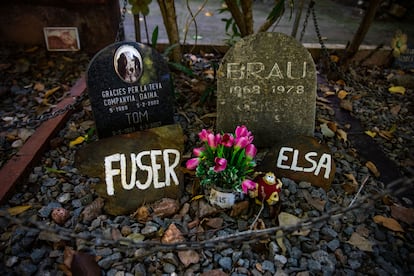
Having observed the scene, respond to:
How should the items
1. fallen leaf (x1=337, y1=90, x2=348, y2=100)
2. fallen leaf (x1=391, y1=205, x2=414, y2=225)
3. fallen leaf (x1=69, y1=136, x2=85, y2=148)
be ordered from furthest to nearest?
1. fallen leaf (x1=337, y1=90, x2=348, y2=100)
2. fallen leaf (x1=69, y1=136, x2=85, y2=148)
3. fallen leaf (x1=391, y1=205, x2=414, y2=225)

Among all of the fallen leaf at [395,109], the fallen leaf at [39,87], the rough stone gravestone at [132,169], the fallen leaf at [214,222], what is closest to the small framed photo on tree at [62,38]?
the fallen leaf at [39,87]

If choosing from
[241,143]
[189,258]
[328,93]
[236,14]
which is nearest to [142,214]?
[189,258]

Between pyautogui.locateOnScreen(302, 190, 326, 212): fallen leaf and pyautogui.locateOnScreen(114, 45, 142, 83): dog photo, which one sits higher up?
pyautogui.locateOnScreen(114, 45, 142, 83): dog photo

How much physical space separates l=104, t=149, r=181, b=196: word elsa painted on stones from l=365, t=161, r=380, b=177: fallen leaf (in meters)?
1.23

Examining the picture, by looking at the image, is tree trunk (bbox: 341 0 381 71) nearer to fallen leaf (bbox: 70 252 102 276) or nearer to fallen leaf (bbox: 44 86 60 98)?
fallen leaf (bbox: 44 86 60 98)

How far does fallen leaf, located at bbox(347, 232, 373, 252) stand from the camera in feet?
5.01

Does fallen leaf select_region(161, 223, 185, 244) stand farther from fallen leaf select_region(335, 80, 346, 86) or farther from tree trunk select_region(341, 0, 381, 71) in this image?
tree trunk select_region(341, 0, 381, 71)

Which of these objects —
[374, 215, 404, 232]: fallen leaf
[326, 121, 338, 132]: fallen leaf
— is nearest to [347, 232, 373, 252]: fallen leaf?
[374, 215, 404, 232]: fallen leaf

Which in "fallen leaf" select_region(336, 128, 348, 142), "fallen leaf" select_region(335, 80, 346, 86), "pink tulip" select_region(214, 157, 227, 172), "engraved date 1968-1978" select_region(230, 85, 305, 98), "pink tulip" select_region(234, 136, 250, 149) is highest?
"engraved date 1968-1978" select_region(230, 85, 305, 98)

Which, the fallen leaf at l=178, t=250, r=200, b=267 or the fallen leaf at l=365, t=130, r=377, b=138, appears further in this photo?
the fallen leaf at l=365, t=130, r=377, b=138

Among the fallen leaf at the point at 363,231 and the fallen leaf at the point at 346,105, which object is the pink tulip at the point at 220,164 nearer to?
the fallen leaf at the point at 363,231

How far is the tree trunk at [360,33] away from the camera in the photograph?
9.28 ft

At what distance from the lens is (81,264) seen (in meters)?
1.29

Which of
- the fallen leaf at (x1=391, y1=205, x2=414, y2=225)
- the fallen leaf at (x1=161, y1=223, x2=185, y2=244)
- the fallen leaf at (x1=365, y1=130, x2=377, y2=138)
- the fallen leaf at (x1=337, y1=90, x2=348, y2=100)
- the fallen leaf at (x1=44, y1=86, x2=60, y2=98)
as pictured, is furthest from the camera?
the fallen leaf at (x1=337, y1=90, x2=348, y2=100)
